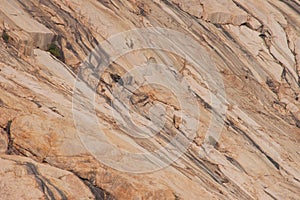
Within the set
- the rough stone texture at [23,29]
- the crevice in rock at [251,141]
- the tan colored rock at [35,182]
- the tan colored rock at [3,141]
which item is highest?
the crevice in rock at [251,141]

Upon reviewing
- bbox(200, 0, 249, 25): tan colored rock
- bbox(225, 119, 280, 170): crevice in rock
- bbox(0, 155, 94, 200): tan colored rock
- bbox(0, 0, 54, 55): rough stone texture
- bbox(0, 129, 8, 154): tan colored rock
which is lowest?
bbox(0, 129, 8, 154): tan colored rock

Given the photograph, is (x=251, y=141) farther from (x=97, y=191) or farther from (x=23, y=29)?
(x=23, y=29)

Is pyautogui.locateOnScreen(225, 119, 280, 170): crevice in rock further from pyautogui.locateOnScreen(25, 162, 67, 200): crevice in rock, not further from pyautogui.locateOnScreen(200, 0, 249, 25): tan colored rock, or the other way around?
pyautogui.locateOnScreen(25, 162, 67, 200): crevice in rock

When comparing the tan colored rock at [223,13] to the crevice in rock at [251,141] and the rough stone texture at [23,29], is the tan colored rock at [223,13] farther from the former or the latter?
the rough stone texture at [23,29]

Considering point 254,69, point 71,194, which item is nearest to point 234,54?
point 254,69

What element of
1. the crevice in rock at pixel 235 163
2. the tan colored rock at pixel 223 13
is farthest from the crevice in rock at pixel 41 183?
the tan colored rock at pixel 223 13

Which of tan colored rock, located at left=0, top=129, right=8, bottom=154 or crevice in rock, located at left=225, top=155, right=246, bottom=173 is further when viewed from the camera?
crevice in rock, located at left=225, top=155, right=246, bottom=173

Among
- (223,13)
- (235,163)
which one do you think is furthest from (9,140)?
(223,13)

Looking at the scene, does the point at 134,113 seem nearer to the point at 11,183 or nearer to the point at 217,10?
the point at 11,183

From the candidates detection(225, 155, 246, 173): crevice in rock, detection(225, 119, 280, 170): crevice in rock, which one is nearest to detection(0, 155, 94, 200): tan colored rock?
detection(225, 155, 246, 173): crevice in rock
